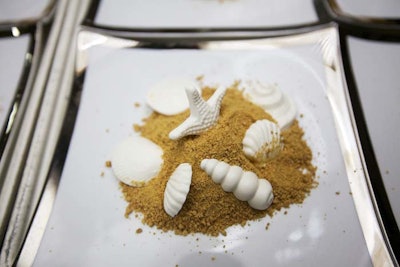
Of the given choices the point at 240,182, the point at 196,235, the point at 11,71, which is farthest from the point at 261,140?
the point at 11,71

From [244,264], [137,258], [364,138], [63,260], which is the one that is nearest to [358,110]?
[364,138]

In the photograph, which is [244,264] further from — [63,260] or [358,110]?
[358,110]

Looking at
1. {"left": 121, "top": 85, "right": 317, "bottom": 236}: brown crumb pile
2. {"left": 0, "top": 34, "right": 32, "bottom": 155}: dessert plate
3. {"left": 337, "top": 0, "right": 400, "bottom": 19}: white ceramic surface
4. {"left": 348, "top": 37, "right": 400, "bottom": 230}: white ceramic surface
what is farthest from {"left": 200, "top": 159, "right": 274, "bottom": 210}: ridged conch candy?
{"left": 337, "top": 0, "right": 400, "bottom": 19}: white ceramic surface

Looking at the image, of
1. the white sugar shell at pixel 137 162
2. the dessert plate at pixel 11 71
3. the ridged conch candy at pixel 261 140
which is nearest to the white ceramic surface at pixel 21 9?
the dessert plate at pixel 11 71

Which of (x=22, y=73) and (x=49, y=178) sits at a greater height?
(x=22, y=73)

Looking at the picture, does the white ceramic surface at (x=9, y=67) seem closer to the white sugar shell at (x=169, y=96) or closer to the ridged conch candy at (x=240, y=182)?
the white sugar shell at (x=169, y=96)

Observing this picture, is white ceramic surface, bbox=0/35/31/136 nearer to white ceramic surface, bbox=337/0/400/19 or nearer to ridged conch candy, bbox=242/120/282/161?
ridged conch candy, bbox=242/120/282/161
